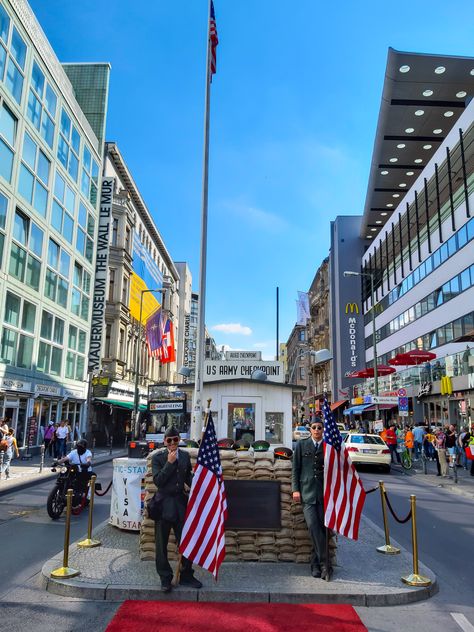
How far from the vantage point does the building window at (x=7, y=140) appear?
23.1 meters

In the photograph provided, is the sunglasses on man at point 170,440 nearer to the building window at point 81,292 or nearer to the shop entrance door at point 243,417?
the shop entrance door at point 243,417

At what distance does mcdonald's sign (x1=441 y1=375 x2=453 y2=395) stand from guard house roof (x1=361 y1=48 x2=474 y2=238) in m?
21.1

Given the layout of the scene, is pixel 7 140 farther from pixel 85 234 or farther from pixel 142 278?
pixel 142 278

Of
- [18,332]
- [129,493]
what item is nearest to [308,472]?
[129,493]

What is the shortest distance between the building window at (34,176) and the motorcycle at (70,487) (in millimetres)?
18112

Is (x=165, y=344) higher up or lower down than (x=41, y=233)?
lower down

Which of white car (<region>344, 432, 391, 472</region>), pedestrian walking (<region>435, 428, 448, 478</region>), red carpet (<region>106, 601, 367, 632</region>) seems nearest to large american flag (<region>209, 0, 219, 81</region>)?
red carpet (<region>106, 601, 367, 632</region>)

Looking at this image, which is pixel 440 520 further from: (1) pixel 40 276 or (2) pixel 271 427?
(1) pixel 40 276

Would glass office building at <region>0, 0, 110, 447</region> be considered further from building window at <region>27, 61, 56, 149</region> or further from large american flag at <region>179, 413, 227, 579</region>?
large american flag at <region>179, 413, 227, 579</region>

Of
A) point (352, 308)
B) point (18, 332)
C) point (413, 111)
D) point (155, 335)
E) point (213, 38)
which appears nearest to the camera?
point (213, 38)

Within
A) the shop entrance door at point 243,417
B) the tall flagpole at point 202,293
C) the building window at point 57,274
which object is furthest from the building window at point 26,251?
the shop entrance door at point 243,417

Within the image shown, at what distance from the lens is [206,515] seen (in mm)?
6164

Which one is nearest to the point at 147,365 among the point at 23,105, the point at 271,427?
the point at 23,105

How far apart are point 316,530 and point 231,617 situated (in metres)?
1.67
